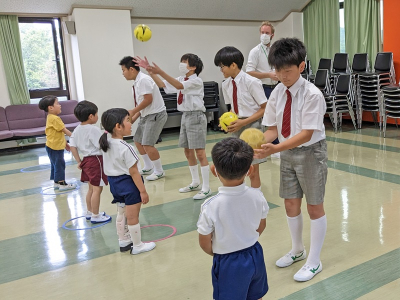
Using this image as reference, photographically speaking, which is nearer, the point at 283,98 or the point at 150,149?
the point at 283,98

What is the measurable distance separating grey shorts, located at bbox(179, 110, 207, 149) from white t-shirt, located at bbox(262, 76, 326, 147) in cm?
177

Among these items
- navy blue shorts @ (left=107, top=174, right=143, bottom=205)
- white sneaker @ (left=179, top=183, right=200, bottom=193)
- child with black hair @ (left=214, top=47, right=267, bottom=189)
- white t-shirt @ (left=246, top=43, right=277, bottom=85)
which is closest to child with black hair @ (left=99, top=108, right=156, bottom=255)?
navy blue shorts @ (left=107, top=174, right=143, bottom=205)

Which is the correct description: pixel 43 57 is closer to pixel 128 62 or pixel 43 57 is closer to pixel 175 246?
pixel 128 62

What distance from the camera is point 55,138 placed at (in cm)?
457

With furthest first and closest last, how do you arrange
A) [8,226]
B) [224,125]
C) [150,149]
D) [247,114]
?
[150,149] < [8,226] < [247,114] < [224,125]

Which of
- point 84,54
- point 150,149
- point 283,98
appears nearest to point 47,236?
point 150,149

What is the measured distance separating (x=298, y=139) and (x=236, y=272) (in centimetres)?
89

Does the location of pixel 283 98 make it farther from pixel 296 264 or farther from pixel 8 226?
pixel 8 226

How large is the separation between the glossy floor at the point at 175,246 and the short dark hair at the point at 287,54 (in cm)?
134

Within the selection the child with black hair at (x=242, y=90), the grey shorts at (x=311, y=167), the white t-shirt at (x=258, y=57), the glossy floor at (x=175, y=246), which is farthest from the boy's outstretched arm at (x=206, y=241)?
the white t-shirt at (x=258, y=57)

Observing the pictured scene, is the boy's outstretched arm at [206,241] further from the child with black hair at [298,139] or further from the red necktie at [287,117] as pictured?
the red necktie at [287,117]

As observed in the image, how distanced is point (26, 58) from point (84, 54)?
60.1 inches

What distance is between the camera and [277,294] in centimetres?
227

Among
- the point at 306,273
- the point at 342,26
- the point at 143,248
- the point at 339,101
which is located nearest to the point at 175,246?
the point at 143,248
